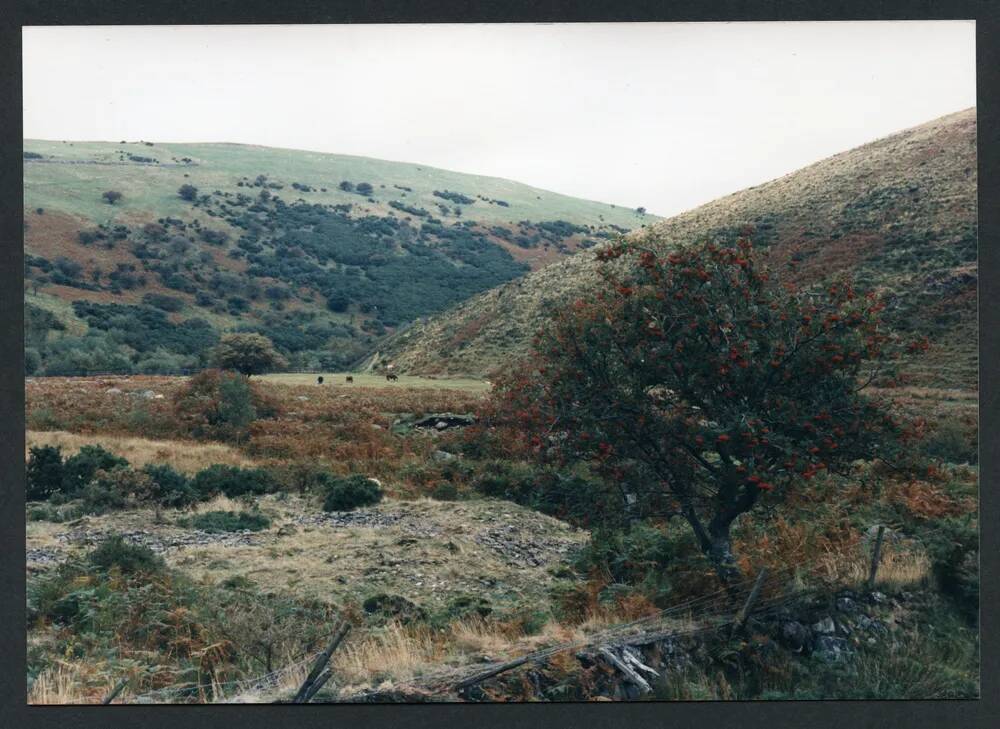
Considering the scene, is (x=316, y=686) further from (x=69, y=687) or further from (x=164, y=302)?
(x=164, y=302)

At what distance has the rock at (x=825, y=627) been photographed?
6590 mm

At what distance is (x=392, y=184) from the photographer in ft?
164

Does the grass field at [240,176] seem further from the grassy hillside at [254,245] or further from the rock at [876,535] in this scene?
the rock at [876,535]

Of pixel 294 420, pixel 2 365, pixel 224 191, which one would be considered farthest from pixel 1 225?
pixel 224 191

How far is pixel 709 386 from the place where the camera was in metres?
6.72

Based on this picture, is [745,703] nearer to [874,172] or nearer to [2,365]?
[2,365]

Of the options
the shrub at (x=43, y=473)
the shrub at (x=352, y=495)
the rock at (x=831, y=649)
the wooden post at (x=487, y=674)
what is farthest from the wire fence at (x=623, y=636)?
the shrub at (x=43, y=473)

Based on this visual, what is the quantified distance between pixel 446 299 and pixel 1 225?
30078 millimetres

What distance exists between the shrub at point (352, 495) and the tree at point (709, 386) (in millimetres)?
3962

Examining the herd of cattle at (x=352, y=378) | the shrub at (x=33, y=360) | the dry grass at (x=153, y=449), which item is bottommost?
the shrub at (x=33, y=360)

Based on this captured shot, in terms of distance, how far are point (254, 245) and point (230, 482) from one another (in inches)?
1031

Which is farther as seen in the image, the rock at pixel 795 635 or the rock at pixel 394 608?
the rock at pixel 394 608

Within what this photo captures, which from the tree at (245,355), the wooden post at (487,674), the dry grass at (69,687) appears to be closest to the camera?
the wooden post at (487,674)

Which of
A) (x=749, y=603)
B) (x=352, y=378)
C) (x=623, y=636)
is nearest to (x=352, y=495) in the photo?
(x=623, y=636)
